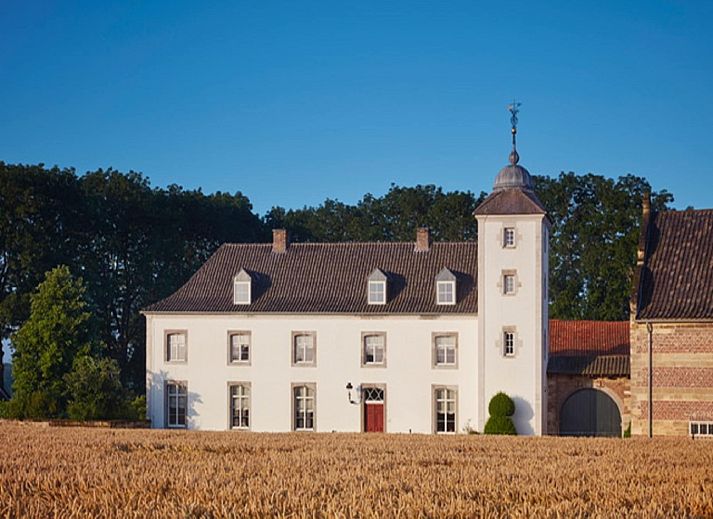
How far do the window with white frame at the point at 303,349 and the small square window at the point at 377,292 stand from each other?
10.1 feet

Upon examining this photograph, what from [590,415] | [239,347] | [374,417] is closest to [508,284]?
[590,415]

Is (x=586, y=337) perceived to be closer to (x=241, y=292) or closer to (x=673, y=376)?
(x=673, y=376)

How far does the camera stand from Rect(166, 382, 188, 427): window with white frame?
52.7 meters

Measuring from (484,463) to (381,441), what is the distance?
10278 millimetres

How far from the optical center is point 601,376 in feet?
161

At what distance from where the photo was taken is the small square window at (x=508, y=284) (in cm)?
4906

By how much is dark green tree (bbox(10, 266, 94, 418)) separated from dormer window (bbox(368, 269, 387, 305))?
1279cm

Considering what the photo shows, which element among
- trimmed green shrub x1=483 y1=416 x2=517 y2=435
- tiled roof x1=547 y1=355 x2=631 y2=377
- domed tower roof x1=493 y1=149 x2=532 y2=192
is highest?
domed tower roof x1=493 y1=149 x2=532 y2=192

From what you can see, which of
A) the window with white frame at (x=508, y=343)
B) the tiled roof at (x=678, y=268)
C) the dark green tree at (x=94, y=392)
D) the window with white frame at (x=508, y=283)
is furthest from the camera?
the dark green tree at (x=94, y=392)

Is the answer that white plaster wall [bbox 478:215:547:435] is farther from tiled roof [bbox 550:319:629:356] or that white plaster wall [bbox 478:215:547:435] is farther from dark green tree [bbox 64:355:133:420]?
dark green tree [bbox 64:355:133:420]

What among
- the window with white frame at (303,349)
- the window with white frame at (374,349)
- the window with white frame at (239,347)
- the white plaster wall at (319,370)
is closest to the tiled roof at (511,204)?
the white plaster wall at (319,370)

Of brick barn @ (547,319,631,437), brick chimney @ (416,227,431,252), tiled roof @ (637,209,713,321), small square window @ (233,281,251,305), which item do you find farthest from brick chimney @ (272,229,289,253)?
tiled roof @ (637,209,713,321)

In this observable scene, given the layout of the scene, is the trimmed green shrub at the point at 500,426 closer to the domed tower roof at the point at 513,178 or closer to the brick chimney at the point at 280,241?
the domed tower roof at the point at 513,178

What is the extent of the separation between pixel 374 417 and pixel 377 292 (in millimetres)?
5438
